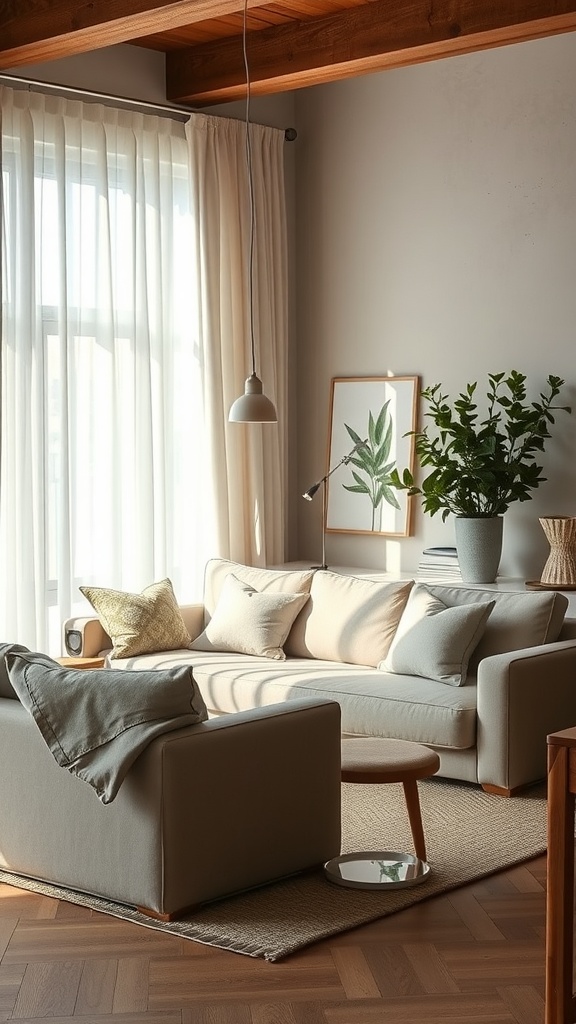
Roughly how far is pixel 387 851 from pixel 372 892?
395 millimetres

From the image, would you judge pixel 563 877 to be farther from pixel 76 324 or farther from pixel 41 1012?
pixel 76 324

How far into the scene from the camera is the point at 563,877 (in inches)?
114

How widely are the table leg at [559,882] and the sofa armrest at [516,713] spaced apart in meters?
2.30

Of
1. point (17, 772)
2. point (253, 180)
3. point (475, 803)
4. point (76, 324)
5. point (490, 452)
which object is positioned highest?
point (253, 180)

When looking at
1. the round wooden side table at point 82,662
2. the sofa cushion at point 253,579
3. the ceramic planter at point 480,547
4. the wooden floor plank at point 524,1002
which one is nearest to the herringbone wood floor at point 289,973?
the wooden floor plank at point 524,1002

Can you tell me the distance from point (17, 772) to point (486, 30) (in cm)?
369

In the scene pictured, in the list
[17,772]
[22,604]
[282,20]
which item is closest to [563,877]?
[17,772]

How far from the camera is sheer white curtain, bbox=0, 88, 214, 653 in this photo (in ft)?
20.6

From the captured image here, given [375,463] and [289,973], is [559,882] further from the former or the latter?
[375,463]

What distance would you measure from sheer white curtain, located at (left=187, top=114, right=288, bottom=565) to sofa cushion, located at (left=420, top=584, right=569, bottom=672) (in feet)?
6.22

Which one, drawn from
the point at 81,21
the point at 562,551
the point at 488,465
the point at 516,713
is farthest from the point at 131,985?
the point at 81,21

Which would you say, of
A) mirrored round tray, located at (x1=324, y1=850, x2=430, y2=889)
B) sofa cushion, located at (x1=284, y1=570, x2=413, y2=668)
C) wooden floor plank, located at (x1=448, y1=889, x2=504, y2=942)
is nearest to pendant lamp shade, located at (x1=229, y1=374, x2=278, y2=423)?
sofa cushion, located at (x1=284, y1=570, x2=413, y2=668)

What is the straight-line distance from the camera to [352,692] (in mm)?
5625

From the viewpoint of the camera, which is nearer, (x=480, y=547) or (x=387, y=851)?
(x=387, y=851)
